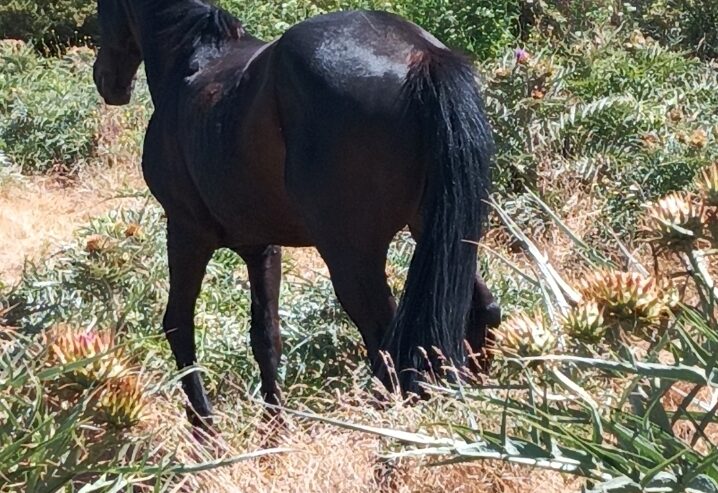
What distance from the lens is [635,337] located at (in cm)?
183

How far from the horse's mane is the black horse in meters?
0.45

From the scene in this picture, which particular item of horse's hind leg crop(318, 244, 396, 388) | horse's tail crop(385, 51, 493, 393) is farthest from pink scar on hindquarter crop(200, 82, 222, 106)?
horse's tail crop(385, 51, 493, 393)

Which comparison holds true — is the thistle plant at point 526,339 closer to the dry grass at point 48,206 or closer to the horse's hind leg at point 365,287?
the horse's hind leg at point 365,287

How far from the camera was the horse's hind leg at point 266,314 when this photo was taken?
4254 millimetres

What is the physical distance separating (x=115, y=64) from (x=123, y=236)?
2.76 ft

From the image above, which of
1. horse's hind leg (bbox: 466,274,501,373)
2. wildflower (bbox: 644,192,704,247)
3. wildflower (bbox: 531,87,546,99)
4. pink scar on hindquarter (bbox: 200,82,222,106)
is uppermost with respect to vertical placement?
pink scar on hindquarter (bbox: 200,82,222,106)

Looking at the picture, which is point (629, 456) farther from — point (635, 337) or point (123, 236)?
point (123, 236)

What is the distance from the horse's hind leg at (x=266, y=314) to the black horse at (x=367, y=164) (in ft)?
1.33

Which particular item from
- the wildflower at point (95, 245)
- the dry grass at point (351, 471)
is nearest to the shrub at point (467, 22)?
the wildflower at point (95, 245)

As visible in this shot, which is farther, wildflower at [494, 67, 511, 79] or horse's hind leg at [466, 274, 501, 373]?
wildflower at [494, 67, 511, 79]

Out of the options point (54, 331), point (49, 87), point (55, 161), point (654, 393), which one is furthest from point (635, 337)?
point (49, 87)

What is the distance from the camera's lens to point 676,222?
1.72 metres

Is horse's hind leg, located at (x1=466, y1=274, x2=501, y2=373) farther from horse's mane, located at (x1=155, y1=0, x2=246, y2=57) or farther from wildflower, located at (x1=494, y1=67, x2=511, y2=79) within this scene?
wildflower, located at (x1=494, y1=67, x2=511, y2=79)

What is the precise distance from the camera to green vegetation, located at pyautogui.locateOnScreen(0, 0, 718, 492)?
159 centimetres
